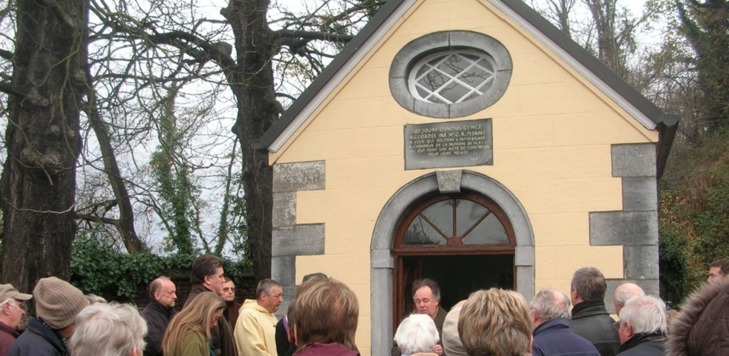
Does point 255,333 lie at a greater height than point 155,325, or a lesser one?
lesser

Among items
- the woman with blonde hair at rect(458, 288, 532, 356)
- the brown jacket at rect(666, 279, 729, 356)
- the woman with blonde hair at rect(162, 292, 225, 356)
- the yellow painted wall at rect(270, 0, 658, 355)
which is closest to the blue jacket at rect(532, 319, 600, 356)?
the woman with blonde hair at rect(458, 288, 532, 356)

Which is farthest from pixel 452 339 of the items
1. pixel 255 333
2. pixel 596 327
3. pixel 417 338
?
pixel 255 333

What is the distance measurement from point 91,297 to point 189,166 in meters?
2.72

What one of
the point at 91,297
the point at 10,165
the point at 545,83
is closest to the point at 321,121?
the point at 545,83

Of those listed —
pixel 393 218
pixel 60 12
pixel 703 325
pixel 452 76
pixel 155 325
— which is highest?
pixel 60 12

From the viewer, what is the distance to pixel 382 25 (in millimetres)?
9555

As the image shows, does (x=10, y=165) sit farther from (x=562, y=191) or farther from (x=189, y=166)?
(x=562, y=191)

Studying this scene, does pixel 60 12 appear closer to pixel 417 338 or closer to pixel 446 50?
pixel 446 50

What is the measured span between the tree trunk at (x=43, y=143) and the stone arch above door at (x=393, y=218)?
10.3 feet

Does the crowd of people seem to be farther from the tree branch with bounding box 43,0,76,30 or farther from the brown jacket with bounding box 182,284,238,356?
the tree branch with bounding box 43,0,76,30

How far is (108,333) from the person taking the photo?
3936 millimetres

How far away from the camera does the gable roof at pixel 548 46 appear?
8.50 m

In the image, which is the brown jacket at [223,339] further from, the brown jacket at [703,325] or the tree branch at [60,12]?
the brown jacket at [703,325]

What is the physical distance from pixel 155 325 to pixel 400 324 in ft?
7.77
